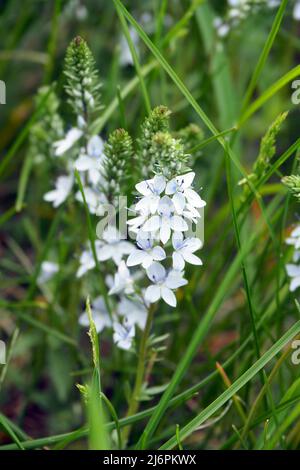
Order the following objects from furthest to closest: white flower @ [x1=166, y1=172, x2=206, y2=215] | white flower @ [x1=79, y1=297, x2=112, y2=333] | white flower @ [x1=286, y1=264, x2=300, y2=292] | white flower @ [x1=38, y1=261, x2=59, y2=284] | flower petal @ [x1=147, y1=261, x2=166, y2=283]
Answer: white flower @ [x1=38, y1=261, x2=59, y2=284], white flower @ [x1=79, y1=297, x2=112, y2=333], white flower @ [x1=286, y1=264, x2=300, y2=292], flower petal @ [x1=147, y1=261, x2=166, y2=283], white flower @ [x1=166, y1=172, x2=206, y2=215]

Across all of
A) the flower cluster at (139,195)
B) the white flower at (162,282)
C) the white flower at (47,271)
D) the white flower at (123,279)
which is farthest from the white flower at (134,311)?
the white flower at (47,271)

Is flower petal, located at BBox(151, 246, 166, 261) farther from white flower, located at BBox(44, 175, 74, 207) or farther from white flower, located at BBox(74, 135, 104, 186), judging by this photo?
white flower, located at BBox(44, 175, 74, 207)

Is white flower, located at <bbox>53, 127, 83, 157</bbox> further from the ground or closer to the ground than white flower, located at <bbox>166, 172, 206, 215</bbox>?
further from the ground

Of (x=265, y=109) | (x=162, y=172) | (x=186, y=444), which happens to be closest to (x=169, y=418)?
(x=186, y=444)

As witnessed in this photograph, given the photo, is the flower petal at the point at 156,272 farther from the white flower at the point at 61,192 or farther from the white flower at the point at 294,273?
the white flower at the point at 61,192

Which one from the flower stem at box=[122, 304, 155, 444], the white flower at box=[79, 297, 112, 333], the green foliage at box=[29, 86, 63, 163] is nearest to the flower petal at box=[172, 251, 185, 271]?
the flower stem at box=[122, 304, 155, 444]
